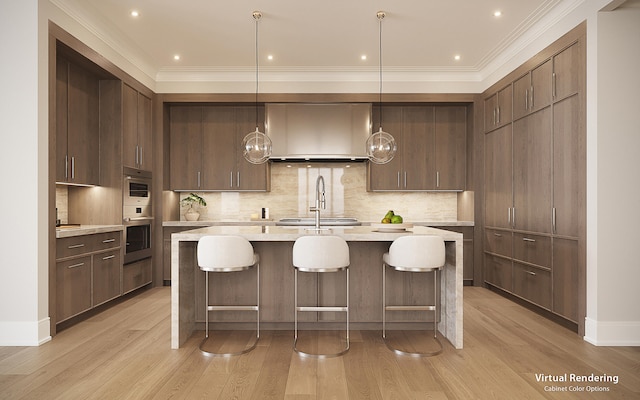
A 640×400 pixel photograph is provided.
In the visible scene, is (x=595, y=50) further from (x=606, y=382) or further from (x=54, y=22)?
(x=54, y=22)

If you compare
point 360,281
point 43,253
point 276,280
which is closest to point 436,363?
point 360,281

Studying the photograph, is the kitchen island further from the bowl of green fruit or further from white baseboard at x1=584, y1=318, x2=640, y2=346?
white baseboard at x1=584, y1=318, x2=640, y2=346

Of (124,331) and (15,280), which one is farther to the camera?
(124,331)

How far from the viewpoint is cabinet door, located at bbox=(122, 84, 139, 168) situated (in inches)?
197

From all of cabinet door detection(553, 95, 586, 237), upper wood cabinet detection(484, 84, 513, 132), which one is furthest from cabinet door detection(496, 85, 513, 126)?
cabinet door detection(553, 95, 586, 237)

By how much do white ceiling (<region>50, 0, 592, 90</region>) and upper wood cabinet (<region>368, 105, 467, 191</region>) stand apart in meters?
0.69

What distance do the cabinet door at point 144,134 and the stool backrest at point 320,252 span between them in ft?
10.5

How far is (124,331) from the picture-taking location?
12.4ft

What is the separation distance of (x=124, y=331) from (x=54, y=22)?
9.01 ft

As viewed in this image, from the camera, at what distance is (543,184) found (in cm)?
420

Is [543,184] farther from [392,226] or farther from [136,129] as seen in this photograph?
[136,129]

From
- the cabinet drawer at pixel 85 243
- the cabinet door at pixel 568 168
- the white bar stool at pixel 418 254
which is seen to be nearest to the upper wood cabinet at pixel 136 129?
the cabinet drawer at pixel 85 243

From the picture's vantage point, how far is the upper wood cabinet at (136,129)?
506cm

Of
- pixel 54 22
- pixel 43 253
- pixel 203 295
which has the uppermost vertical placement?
pixel 54 22
